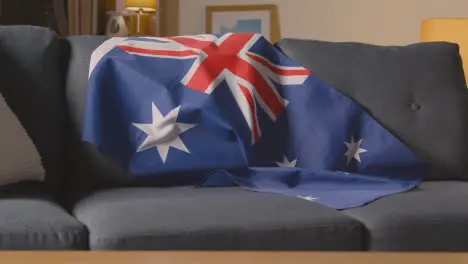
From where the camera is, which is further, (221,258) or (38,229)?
(38,229)

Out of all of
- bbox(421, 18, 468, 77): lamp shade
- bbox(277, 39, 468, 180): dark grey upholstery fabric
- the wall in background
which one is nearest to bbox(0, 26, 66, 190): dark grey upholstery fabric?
bbox(277, 39, 468, 180): dark grey upholstery fabric

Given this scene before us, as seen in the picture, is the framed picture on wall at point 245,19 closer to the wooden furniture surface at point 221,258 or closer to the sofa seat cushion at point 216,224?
the sofa seat cushion at point 216,224

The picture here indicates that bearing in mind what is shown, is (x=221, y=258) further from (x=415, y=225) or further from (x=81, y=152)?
(x=81, y=152)

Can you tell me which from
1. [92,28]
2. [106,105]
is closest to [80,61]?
[106,105]

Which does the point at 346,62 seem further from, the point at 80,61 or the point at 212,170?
the point at 80,61

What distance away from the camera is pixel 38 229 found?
1.47 meters

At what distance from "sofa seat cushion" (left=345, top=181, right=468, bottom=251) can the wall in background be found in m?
2.51

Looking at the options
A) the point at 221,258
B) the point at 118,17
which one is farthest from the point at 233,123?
the point at 118,17

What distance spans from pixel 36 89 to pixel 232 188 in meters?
0.59

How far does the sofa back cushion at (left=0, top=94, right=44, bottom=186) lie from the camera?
1.76 metres

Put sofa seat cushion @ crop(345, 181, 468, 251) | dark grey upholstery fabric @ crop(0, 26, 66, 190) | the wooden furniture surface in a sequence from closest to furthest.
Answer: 1. the wooden furniture surface
2. sofa seat cushion @ crop(345, 181, 468, 251)
3. dark grey upholstery fabric @ crop(0, 26, 66, 190)

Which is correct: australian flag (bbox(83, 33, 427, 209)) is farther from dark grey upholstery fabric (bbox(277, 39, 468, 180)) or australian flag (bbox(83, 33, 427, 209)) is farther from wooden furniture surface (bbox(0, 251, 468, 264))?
wooden furniture surface (bbox(0, 251, 468, 264))

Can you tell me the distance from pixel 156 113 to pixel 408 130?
0.76 meters

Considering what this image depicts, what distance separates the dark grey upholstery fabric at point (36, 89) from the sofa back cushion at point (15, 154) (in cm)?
12
